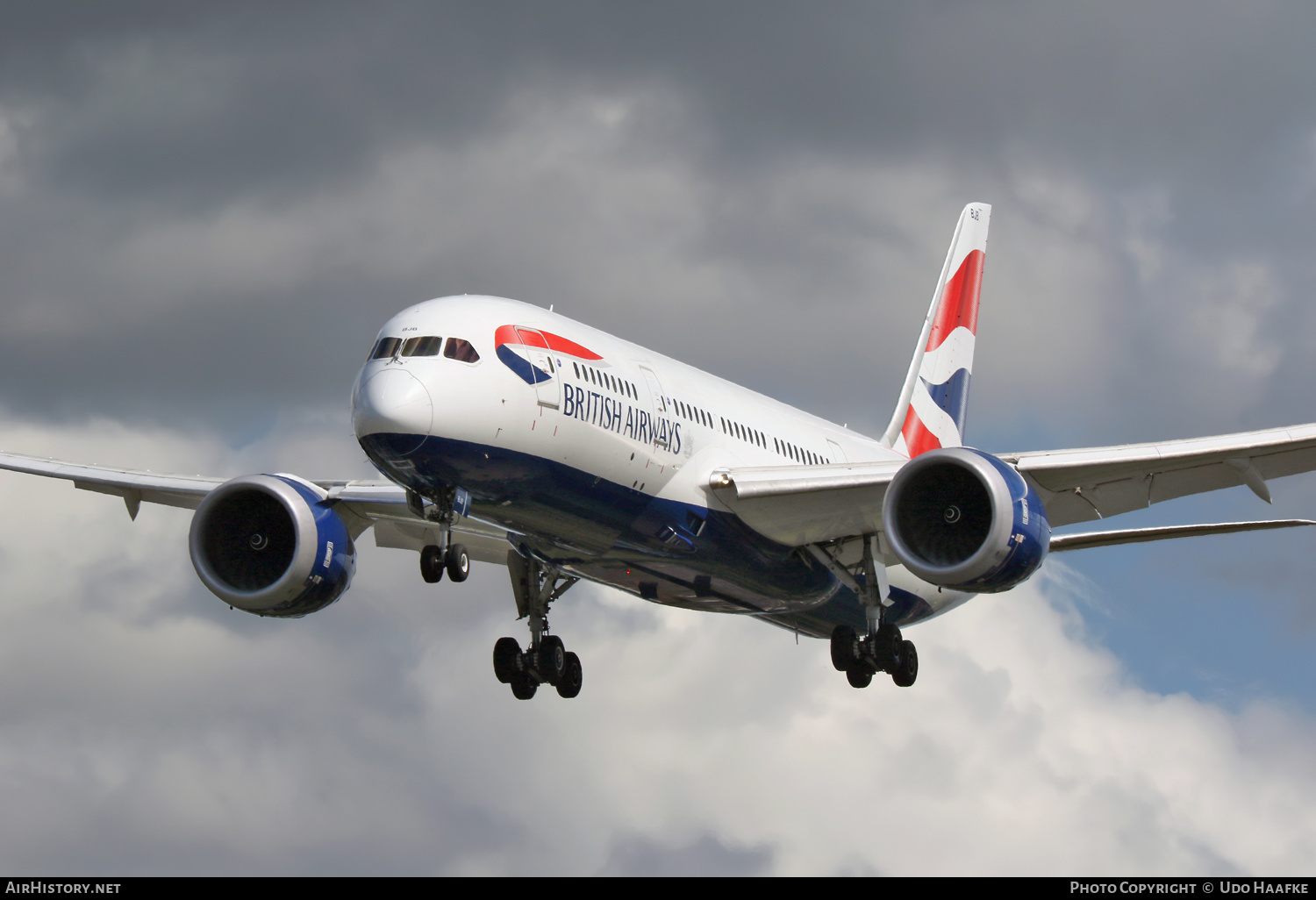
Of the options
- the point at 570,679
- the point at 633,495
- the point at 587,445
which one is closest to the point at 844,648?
the point at 570,679

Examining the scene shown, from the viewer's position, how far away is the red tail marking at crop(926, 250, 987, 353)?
46656mm

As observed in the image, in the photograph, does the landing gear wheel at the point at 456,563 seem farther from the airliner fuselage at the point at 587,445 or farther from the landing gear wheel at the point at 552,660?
the landing gear wheel at the point at 552,660

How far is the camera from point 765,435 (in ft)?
105

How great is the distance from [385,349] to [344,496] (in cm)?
810

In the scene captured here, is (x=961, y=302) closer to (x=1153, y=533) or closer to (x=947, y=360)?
(x=947, y=360)

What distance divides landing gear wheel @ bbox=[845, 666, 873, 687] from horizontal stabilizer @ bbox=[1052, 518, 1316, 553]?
4.75m

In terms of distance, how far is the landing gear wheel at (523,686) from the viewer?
109ft

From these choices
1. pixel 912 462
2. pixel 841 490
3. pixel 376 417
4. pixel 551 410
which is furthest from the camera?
pixel 841 490

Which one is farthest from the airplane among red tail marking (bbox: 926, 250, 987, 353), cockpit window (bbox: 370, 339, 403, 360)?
red tail marking (bbox: 926, 250, 987, 353)

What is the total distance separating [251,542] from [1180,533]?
59.8 feet

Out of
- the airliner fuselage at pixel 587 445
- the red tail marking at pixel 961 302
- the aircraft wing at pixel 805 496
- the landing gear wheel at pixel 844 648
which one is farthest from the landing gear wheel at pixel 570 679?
the red tail marking at pixel 961 302

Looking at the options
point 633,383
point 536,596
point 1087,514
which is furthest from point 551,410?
point 1087,514

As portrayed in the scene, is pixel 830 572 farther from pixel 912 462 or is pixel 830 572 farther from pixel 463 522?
pixel 463 522

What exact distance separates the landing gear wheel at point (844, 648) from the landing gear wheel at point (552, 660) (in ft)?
18.6
